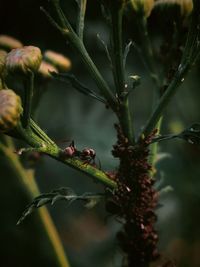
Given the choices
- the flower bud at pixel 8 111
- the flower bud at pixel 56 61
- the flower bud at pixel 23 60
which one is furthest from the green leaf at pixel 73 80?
the flower bud at pixel 56 61

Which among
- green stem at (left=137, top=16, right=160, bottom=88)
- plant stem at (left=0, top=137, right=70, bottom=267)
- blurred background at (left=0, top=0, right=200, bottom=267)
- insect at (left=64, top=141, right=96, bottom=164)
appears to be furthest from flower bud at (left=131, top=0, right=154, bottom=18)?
blurred background at (left=0, top=0, right=200, bottom=267)

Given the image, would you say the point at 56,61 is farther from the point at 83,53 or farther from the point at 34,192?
the point at 83,53

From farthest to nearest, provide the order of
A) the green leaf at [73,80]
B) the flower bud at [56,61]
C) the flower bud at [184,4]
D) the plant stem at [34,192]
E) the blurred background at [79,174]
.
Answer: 1. the blurred background at [79,174]
2. the flower bud at [56,61]
3. the plant stem at [34,192]
4. the flower bud at [184,4]
5. the green leaf at [73,80]

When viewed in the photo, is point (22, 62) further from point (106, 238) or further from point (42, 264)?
point (106, 238)

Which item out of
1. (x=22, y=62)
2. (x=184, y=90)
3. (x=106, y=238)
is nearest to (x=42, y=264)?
(x=106, y=238)

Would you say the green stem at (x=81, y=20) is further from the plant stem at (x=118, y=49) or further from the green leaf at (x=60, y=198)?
the green leaf at (x=60, y=198)

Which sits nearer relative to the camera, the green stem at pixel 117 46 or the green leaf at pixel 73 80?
the green stem at pixel 117 46
